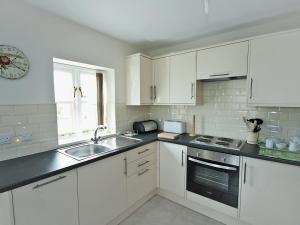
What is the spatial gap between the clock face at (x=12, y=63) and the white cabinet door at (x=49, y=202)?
39.2 inches

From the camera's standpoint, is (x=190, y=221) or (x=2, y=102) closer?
(x=2, y=102)

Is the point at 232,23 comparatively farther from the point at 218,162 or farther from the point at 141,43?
the point at 218,162

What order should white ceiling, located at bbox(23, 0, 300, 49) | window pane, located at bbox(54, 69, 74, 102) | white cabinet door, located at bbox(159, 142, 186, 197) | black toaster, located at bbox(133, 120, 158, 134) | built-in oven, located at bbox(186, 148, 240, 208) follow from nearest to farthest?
white ceiling, located at bbox(23, 0, 300, 49) → built-in oven, located at bbox(186, 148, 240, 208) → window pane, located at bbox(54, 69, 74, 102) → white cabinet door, located at bbox(159, 142, 186, 197) → black toaster, located at bbox(133, 120, 158, 134)

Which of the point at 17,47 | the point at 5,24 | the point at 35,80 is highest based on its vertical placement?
the point at 5,24

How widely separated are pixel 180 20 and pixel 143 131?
1614 mm

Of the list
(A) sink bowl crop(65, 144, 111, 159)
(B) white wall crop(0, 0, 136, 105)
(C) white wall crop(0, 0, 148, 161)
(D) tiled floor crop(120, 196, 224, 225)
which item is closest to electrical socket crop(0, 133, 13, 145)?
(C) white wall crop(0, 0, 148, 161)

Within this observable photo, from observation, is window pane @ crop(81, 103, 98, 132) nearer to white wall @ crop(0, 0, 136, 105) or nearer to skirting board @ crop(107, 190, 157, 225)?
white wall @ crop(0, 0, 136, 105)

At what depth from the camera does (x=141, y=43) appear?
2561 millimetres

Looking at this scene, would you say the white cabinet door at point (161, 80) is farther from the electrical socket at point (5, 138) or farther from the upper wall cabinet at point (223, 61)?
the electrical socket at point (5, 138)

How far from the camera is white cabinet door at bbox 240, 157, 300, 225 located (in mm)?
1426

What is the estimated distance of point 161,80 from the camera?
251 centimetres

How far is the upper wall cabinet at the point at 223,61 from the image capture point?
183 centimetres

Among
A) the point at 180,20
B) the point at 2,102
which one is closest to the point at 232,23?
the point at 180,20

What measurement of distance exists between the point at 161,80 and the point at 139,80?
36 centimetres
